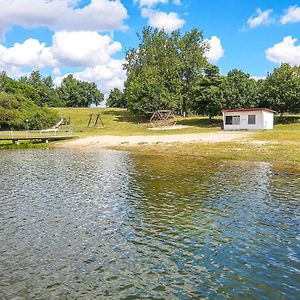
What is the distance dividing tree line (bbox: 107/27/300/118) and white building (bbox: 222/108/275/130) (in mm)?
6080

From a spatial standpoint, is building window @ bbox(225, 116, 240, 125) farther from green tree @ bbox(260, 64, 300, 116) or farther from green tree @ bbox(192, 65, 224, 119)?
green tree @ bbox(260, 64, 300, 116)

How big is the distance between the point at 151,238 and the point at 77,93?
6506 inches

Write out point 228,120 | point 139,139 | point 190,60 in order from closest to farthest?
point 139,139
point 228,120
point 190,60

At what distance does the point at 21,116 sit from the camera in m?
75.8

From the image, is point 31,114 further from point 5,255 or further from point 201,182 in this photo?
point 5,255

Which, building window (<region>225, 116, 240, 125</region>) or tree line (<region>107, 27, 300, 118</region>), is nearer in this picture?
building window (<region>225, 116, 240, 125</region>)

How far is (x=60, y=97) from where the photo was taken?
554 ft

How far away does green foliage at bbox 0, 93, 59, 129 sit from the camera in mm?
74438

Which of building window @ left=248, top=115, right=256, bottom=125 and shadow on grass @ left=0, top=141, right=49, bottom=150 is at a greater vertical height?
building window @ left=248, top=115, right=256, bottom=125

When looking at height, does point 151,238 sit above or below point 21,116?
below

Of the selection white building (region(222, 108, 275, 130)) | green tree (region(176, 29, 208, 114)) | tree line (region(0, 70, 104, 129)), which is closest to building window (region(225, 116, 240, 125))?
white building (region(222, 108, 275, 130))

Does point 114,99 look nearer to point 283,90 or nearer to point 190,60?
point 190,60

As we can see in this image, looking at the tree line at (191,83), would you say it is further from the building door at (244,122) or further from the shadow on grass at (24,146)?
the shadow on grass at (24,146)

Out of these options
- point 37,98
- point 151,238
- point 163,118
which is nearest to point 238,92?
point 163,118
